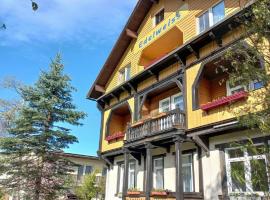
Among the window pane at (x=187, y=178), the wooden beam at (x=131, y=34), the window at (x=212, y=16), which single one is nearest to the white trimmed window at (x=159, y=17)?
the wooden beam at (x=131, y=34)

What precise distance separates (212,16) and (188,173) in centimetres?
811

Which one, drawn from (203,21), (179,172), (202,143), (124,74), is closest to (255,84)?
(202,143)

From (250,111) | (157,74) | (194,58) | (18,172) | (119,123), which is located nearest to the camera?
(250,111)

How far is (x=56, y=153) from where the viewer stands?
19.7m

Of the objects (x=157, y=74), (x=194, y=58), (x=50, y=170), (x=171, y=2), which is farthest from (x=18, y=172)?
(x=171, y=2)

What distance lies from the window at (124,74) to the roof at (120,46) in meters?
1.08

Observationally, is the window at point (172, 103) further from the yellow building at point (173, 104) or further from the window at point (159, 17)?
the window at point (159, 17)

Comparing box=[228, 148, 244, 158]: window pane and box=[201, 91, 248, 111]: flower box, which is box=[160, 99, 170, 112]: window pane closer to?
box=[201, 91, 248, 111]: flower box

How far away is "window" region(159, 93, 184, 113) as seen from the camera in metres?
16.2

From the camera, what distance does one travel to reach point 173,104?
1666 centimetres

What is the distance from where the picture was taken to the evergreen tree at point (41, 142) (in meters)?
18.4

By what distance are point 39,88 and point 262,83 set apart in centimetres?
1811

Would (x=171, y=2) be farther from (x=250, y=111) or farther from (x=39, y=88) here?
(x=250, y=111)

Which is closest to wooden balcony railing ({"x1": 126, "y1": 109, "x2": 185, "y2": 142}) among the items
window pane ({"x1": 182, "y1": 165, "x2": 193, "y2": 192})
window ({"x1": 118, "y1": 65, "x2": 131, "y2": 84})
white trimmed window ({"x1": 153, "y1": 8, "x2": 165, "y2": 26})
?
window pane ({"x1": 182, "y1": 165, "x2": 193, "y2": 192})
